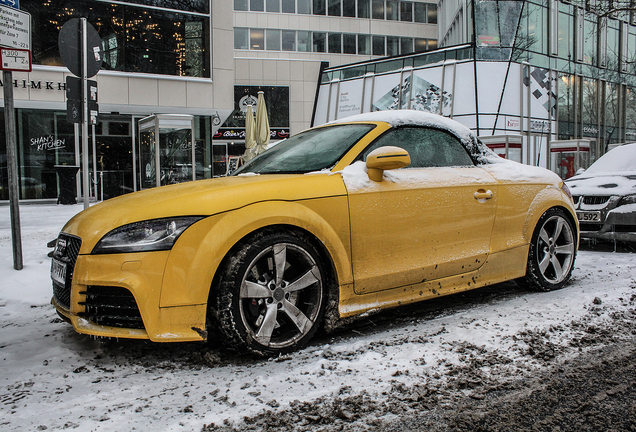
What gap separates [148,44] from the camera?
59.3 feet

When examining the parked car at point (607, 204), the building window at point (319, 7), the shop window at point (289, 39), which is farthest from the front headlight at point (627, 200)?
the building window at point (319, 7)

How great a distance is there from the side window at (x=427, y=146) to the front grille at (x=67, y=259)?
1.94 metres

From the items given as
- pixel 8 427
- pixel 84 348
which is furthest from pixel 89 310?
pixel 8 427

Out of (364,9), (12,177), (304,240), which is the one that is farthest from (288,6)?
(304,240)

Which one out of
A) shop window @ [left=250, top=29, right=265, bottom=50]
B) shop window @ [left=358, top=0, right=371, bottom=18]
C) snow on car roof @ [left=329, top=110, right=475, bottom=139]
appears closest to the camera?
snow on car roof @ [left=329, top=110, right=475, bottom=139]

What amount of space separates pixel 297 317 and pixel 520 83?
75.5 ft

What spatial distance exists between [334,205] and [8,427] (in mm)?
1989

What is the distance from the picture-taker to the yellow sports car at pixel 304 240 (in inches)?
107

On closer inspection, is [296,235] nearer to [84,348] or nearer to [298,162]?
[298,162]

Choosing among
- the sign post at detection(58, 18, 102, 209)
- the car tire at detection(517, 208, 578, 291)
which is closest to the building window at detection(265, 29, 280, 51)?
the sign post at detection(58, 18, 102, 209)

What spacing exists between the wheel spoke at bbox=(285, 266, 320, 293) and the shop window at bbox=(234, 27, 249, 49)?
120 ft

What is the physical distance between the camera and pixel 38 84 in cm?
1648

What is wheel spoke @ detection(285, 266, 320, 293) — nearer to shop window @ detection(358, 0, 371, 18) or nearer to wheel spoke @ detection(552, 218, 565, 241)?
wheel spoke @ detection(552, 218, 565, 241)

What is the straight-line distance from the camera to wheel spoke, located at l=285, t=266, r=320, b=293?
2973 mm
